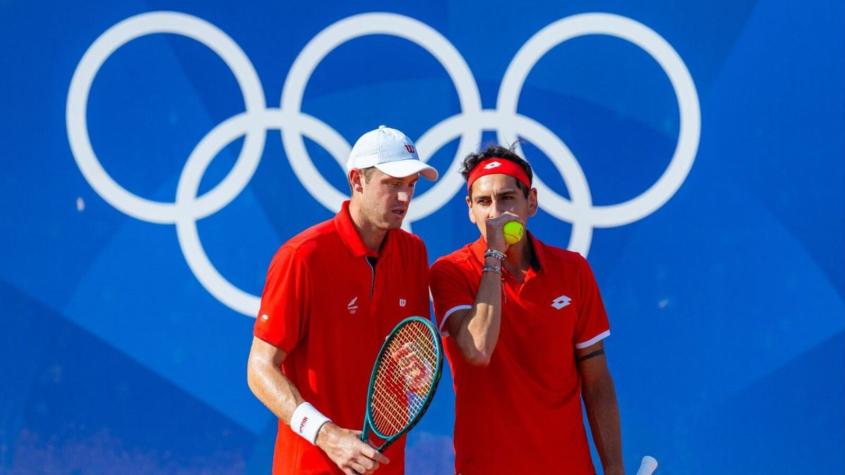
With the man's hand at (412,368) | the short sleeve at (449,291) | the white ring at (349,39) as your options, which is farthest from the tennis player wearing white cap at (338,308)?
the white ring at (349,39)

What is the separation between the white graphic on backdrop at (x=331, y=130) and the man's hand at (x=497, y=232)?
1594mm

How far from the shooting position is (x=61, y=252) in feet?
A: 17.6

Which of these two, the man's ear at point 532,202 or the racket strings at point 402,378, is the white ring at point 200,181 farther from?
the racket strings at point 402,378

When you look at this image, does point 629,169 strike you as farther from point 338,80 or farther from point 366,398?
point 366,398

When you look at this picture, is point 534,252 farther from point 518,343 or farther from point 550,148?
point 550,148

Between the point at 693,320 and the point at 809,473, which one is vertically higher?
the point at 693,320

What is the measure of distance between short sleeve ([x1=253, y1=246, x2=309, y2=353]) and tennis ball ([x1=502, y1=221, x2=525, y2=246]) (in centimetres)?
70

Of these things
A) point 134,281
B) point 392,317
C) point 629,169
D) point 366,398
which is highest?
point 629,169

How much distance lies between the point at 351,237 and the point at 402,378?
56 centimetres

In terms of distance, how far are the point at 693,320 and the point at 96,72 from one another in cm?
316

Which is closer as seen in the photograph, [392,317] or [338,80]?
[392,317]

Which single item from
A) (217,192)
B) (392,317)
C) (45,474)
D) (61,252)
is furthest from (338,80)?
(45,474)

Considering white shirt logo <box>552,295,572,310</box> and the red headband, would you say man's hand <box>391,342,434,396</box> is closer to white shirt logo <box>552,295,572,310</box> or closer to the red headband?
white shirt logo <box>552,295,572,310</box>

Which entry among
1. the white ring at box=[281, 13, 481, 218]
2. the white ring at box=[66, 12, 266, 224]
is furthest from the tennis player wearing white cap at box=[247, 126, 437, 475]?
the white ring at box=[66, 12, 266, 224]
